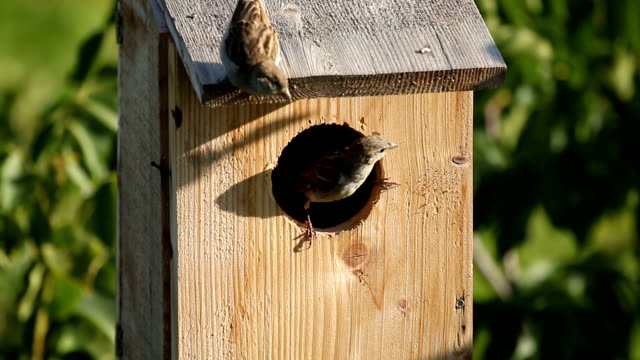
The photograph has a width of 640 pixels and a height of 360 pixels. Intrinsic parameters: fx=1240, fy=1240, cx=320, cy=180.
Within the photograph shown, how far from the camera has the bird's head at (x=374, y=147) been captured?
3.10m

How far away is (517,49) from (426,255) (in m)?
0.97

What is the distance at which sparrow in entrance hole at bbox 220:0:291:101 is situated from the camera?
2734mm

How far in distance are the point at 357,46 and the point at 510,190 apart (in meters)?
1.42

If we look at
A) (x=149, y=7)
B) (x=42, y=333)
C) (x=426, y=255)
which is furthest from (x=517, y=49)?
(x=42, y=333)

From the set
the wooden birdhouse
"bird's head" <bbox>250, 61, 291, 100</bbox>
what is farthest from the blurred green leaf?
"bird's head" <bbox>250, 61, 291, 100</bbox>

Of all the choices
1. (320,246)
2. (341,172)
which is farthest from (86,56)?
(320,246)

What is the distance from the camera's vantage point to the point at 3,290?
3803 millimetres

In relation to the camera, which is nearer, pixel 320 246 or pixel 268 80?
pixel 268 80

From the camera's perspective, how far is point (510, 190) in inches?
168

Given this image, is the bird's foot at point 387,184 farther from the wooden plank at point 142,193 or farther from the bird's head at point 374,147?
the wooden plank at point 142,193

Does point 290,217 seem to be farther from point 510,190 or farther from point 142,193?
point 510,190

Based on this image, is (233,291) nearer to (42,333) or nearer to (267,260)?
(267,260)

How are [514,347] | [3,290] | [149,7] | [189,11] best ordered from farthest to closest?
1. [514,347]
2. [3,290]
3. [149,7]
4. [189,11]

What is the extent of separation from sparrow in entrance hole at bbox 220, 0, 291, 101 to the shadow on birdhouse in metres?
0.63
